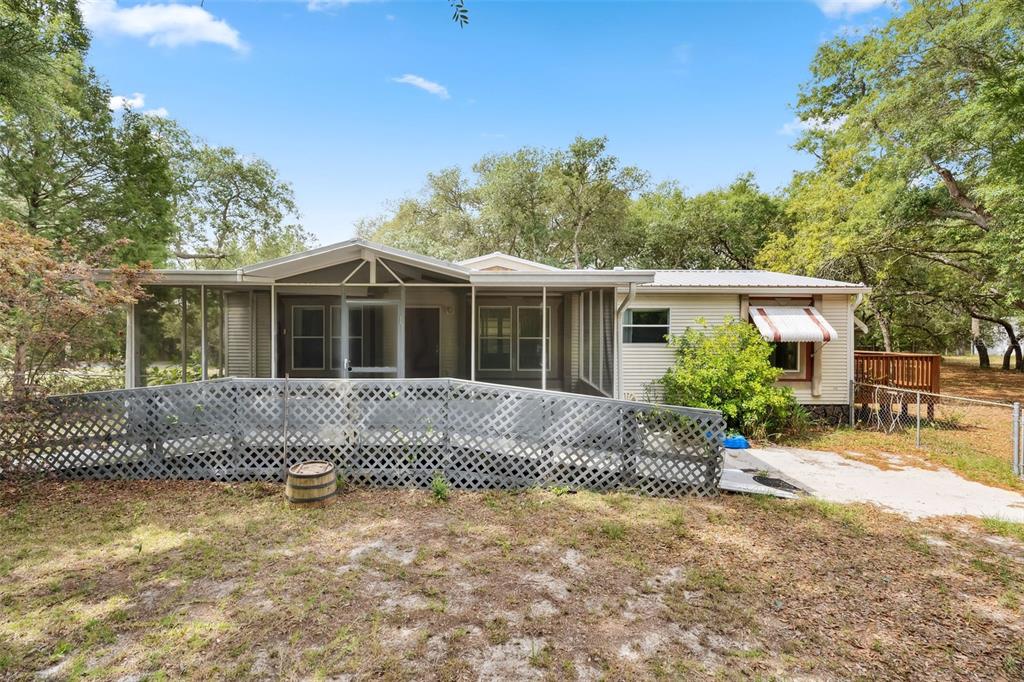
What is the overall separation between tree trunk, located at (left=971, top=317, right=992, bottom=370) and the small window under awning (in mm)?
19389

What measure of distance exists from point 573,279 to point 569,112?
688 inches

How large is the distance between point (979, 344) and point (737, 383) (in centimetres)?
2452

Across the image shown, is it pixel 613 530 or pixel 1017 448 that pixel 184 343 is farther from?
pixel 1017 448

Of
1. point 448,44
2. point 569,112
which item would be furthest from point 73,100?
point 569,112

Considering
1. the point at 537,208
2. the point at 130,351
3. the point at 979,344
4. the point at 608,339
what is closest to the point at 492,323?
the point at 608,339

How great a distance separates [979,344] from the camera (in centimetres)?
2403

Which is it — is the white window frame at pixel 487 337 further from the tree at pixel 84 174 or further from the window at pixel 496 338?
the tree at pixel 84 174

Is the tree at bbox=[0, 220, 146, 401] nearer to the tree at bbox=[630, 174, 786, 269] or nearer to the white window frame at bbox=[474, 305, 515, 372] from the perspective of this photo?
the white window frame at bbox=[474, 305, 515, 372]

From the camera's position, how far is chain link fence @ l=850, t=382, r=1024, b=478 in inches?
318

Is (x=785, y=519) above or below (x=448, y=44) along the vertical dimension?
below

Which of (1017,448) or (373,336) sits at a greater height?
(373,336)

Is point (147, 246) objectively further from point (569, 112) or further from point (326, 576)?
point (569, 112)

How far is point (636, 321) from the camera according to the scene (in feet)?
32.9

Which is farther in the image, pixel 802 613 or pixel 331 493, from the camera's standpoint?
pixel 331 493
